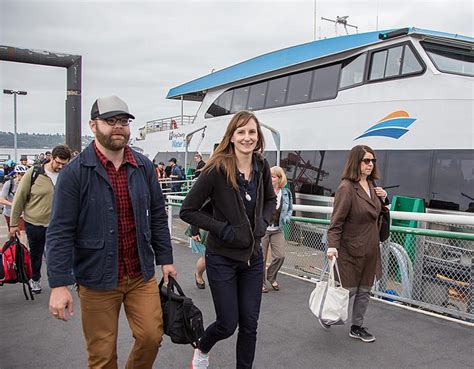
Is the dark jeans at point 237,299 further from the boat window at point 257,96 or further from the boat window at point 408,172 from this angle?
the boat window at point 257,96

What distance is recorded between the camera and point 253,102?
42.2 ft

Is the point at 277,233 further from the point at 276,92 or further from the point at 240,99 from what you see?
the point at 240,99

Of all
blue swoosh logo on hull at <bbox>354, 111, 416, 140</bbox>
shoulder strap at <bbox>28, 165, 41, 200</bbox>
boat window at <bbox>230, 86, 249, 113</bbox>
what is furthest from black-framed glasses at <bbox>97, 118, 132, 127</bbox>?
boat window at <bbox>230, 86, 249, 113</bbox>

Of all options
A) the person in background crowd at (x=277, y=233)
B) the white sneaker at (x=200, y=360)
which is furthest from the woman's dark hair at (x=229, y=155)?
the person in background crowd at (x=277, y=233)

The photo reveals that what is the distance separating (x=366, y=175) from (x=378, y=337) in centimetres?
156

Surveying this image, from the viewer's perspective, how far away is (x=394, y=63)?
8672 mm

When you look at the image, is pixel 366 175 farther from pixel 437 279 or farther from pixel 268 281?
pixel 268 281

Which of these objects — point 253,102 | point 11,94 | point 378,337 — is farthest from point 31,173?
point 11,94

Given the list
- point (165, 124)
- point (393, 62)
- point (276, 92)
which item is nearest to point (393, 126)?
point (393, 62)

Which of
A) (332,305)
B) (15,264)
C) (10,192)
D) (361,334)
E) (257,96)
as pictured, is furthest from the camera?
(257,96)

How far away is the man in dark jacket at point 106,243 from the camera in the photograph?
8.13ft

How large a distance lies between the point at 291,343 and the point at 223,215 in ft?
5.46

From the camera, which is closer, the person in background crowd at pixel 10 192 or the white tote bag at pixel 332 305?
the white tote bag at pixel 332 305

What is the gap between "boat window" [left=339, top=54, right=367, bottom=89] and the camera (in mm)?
9312
